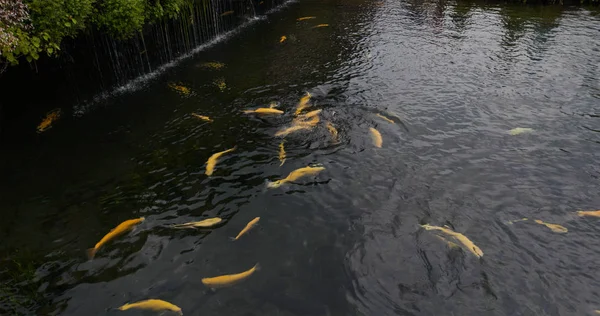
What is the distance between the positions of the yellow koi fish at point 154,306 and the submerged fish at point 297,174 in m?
3.53

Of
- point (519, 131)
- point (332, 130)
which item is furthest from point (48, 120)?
point (519, 131)

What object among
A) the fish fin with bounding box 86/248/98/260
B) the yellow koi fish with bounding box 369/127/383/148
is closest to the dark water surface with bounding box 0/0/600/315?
the fish fin with bounding box 86/248/98/260

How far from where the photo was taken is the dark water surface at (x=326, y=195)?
652cm

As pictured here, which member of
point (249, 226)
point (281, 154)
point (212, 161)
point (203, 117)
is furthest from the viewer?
point (203, 117)

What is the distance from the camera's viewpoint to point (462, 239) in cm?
747

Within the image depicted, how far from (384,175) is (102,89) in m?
9.46

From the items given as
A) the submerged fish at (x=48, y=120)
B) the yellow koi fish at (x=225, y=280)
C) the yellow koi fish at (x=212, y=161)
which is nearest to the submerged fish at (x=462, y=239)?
the yellow koi fish at (x=225, y=280)

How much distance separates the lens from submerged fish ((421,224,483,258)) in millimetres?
7301

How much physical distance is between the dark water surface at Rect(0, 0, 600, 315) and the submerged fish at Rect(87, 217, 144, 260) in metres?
0.16

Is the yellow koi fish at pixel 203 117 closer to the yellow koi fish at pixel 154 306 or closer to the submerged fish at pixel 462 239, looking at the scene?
the yellow koi fish at pixel 154 306

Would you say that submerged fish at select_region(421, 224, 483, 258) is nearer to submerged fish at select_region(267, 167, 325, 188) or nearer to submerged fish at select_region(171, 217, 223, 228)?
submerged fish at select_region(267, 167, 325, 188)

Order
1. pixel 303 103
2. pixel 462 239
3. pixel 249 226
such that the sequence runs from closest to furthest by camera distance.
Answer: pixel 462 239 → pixel 249 226 → pixel 303 103

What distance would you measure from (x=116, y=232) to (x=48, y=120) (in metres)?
5.35

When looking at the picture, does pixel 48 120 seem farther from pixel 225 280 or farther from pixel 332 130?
pixel 332 130
